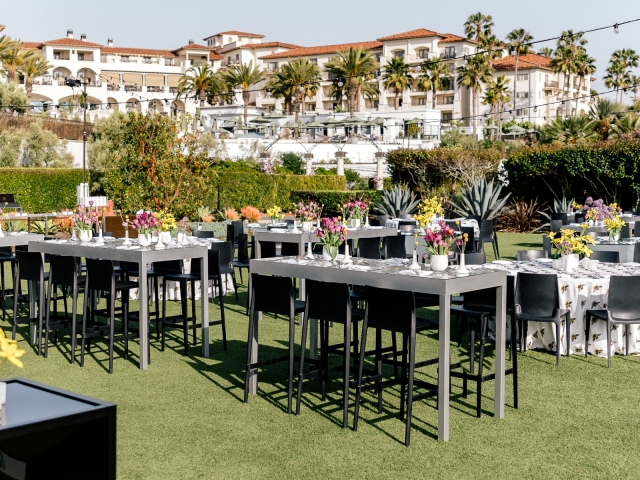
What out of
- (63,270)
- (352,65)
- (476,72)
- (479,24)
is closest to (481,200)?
(63,270)

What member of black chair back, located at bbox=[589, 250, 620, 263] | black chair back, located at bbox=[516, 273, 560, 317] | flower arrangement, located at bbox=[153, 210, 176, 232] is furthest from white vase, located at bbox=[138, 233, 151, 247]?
black chair back, located at bbox=[589, 250, 620, 263]

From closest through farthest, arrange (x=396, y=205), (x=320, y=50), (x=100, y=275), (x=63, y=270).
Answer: (x=100, y=275)
(x=63, y=270)
(x=396, y=205)
(x=320, y=50)

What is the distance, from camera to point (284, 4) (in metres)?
21.2

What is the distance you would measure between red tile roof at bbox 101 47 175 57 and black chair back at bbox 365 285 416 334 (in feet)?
264

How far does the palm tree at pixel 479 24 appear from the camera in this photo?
227ft

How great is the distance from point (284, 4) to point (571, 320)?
15.6m

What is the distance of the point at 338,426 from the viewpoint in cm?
551

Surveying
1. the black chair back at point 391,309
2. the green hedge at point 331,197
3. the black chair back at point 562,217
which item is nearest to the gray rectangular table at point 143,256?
the black chair back at point 391,309

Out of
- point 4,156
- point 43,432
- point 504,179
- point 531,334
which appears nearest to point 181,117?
point 504,179

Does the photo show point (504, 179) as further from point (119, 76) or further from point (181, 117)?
point (119, 76)

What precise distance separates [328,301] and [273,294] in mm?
510

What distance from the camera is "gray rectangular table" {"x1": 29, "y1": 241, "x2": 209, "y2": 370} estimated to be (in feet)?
23.6

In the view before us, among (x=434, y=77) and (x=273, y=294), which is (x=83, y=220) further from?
(x=434, y=77)

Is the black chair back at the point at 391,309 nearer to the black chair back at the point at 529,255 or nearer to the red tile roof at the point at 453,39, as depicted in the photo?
the black chair back at the point at 529,255
